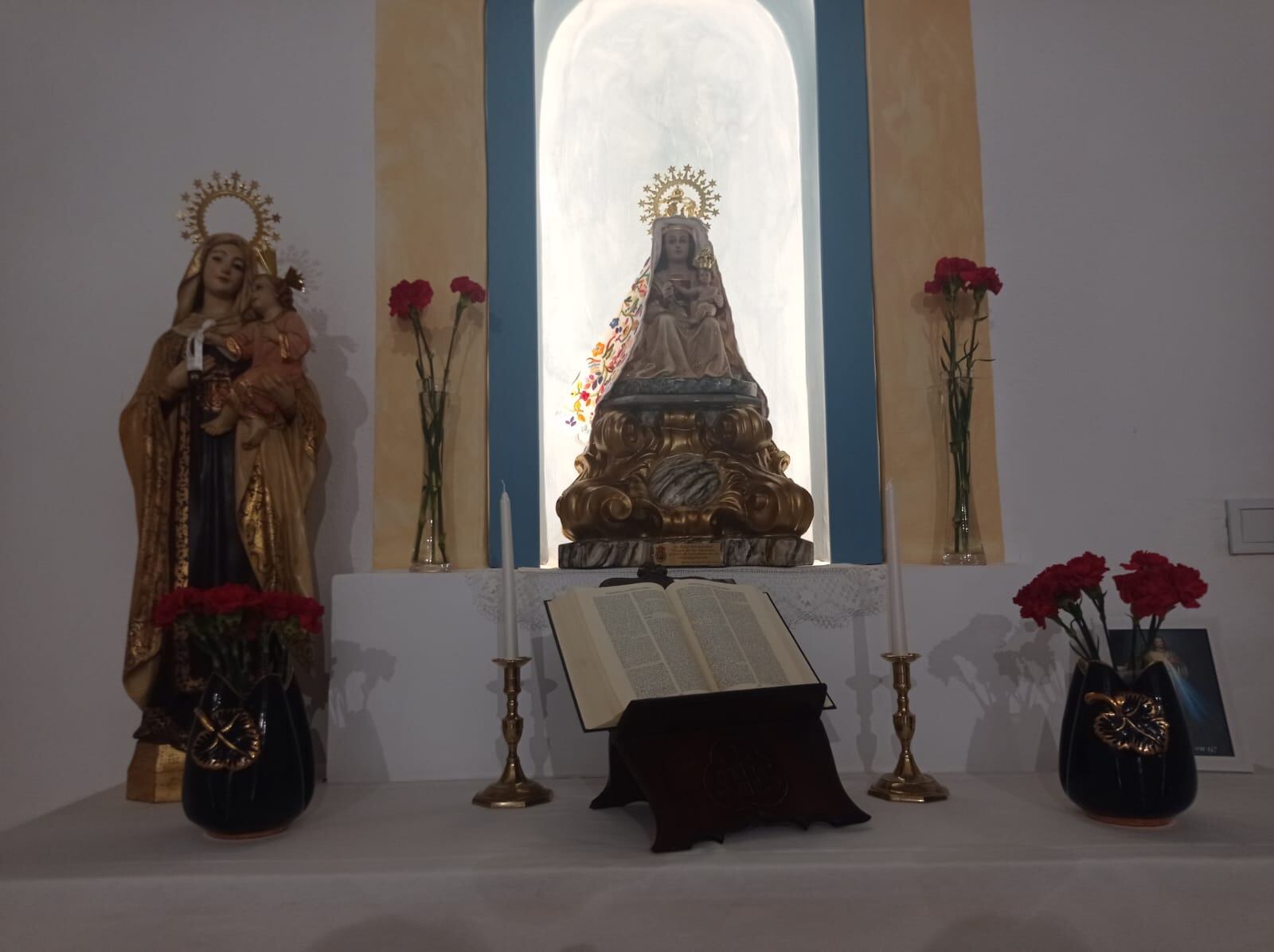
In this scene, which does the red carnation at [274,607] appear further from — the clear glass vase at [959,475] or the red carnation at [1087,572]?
the clear glass vase at [959,475]

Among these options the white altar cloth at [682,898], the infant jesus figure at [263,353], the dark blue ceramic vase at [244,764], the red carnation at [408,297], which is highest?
the red carnation at [408,297]

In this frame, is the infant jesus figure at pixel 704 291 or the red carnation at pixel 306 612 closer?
the red carnation at pixel 306 612

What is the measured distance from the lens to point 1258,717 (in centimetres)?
301

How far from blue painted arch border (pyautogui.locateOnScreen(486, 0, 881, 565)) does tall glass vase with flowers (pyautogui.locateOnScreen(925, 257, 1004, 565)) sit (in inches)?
8.6

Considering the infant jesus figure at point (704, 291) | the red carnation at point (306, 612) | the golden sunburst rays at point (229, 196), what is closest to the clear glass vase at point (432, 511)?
the golden sunburst rays at point (229, 196)

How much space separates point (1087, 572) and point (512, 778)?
1301 millimetres

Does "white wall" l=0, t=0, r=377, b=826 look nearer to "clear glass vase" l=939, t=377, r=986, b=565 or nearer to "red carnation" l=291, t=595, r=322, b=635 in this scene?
"red carnation" l=291, t=595, r=322, b=635

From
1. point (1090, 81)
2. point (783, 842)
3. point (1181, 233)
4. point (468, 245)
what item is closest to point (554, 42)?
point (468, 245)

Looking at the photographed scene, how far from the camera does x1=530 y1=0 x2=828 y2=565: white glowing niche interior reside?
366 centimetres

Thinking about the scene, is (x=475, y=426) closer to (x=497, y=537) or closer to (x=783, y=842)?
(x=497, y=537)

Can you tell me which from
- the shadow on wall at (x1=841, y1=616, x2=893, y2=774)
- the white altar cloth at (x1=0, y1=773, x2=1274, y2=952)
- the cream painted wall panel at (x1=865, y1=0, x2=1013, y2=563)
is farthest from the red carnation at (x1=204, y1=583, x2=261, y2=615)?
the cream painted wall panel at (x1=865, y1=0, x2=1013, y2=563)

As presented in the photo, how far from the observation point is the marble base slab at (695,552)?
272 centimetres

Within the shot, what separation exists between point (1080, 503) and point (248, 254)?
251 cm

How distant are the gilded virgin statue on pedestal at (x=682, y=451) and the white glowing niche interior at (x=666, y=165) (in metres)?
0.52
